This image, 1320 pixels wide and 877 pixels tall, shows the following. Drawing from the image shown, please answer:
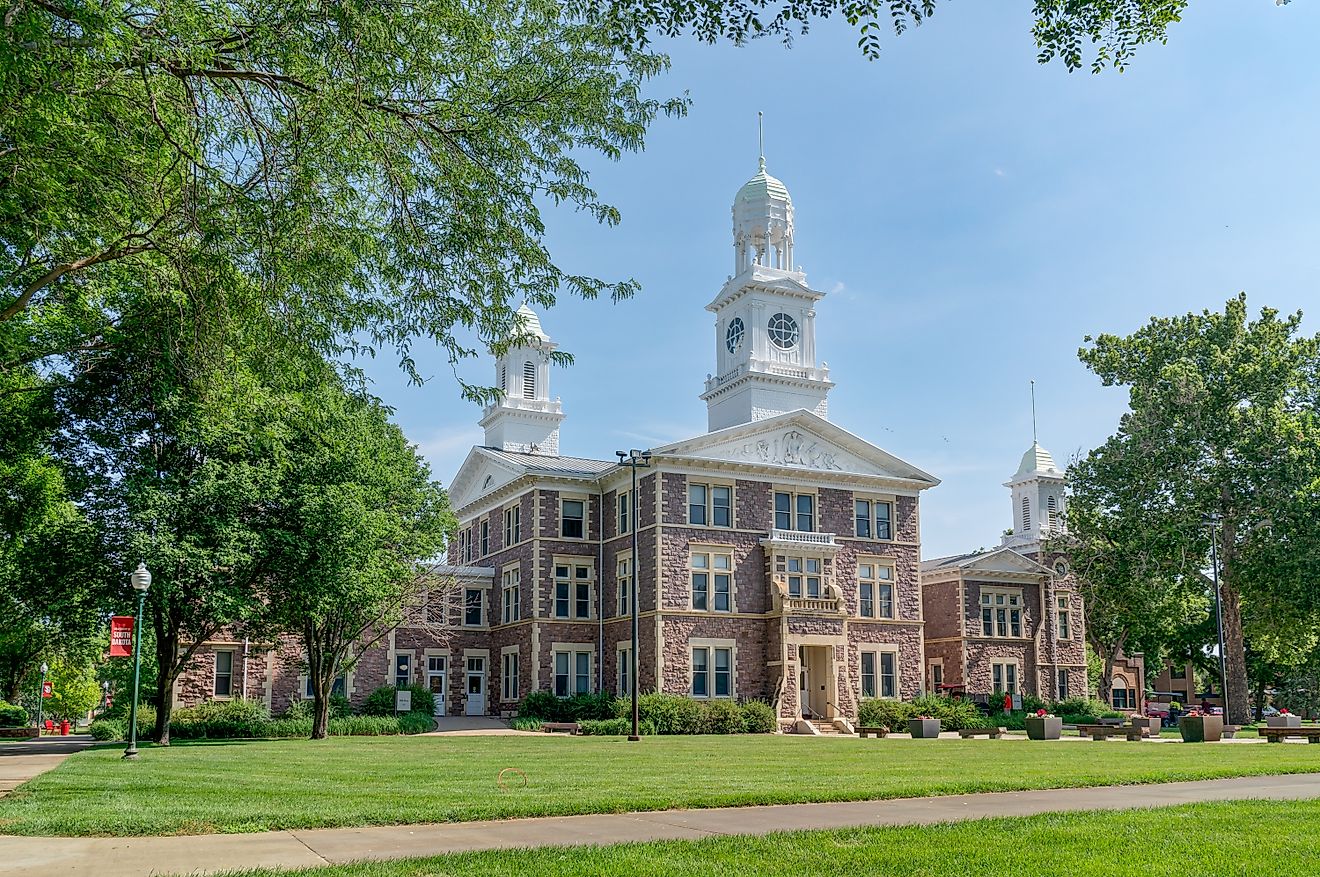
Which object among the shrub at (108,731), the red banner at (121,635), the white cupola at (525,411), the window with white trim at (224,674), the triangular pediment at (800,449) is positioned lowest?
the shrub at (108,731)

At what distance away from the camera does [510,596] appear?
4931 centimetres

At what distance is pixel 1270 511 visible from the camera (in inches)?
1704

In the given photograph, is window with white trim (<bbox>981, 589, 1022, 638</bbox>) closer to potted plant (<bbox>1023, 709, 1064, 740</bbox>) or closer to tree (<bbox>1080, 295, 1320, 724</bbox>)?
tree (<bbox>1080, 295, 1320, 724</bbox>)

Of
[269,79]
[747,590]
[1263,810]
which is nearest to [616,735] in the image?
[747,590]

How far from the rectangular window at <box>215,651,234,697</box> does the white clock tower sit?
22771 mm

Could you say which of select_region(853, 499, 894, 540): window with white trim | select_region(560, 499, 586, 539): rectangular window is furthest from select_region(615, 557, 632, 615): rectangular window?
select_region(853, 499, 894, 540): window with white trim

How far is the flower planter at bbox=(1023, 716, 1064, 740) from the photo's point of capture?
34.5 meters

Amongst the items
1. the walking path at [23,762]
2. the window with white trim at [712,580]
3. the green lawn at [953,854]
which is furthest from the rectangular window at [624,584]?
the green lawn at [953,854]

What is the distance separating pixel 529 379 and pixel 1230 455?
32.7m

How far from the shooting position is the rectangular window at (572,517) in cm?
4750

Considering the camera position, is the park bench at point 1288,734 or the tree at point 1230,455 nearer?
the park bench at point 1288,734

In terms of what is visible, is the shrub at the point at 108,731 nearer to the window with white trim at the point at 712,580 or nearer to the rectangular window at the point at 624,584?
the rectangular window at the point at 624,584

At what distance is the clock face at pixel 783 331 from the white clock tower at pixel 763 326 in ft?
0.15

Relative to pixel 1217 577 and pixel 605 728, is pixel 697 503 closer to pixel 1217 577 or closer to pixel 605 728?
pixel 605 728
